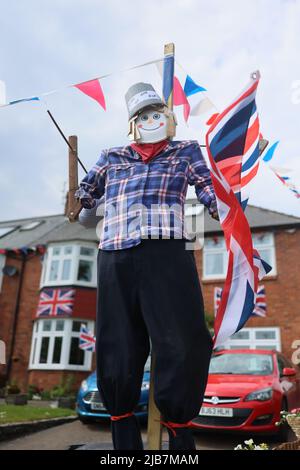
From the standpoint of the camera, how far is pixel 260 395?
6.19m

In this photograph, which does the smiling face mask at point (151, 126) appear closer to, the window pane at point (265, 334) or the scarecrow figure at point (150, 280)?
the scarecrow figure at point (150, 280)

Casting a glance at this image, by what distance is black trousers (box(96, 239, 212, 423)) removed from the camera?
2.00 metres

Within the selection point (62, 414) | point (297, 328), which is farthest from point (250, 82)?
→ point (297, 328)

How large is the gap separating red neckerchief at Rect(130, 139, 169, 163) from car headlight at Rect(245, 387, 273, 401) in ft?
15.6

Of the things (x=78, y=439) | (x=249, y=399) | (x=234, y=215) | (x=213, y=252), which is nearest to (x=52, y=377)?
(x=213, y=252)

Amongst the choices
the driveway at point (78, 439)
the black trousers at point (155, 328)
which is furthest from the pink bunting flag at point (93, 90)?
the driveway at point (78, 439)

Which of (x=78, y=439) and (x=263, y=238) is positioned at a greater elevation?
(x=263, y=238)

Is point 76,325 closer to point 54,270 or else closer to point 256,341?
point 54,270

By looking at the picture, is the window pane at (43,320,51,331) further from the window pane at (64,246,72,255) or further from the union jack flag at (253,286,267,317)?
the union jack flag at (253,286,267,317)

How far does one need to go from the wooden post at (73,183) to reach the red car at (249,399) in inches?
176

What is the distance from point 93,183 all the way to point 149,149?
0.38 meters

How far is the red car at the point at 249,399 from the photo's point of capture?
19.8ft

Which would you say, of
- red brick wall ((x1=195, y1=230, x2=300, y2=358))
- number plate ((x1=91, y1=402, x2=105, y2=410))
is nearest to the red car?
number plate ((x1=91, y1=402, x2=105, y2=410))

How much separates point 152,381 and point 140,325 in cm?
27
